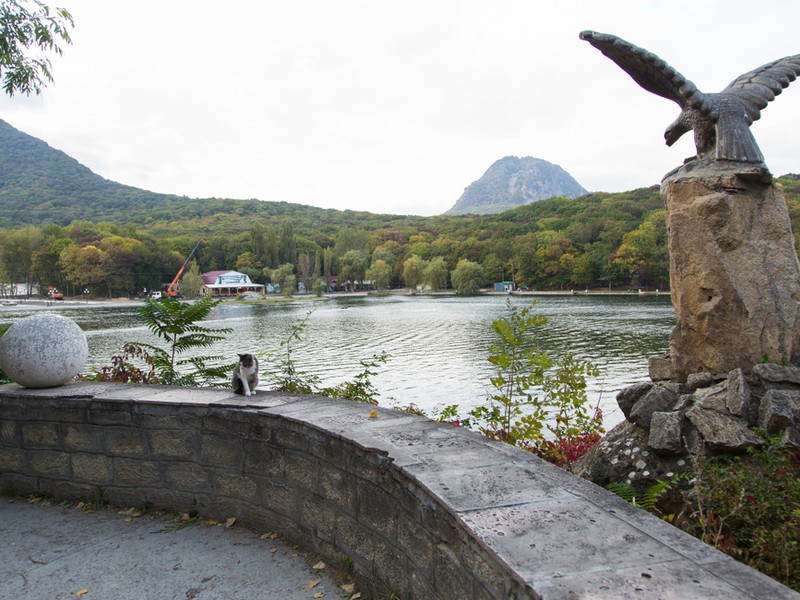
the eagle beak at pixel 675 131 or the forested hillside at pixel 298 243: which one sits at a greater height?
the forested hillside at pixel 298 243

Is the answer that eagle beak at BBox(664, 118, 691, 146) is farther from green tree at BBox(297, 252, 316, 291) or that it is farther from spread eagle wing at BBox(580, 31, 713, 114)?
green tree at BBox(297, 252, 316, 291)

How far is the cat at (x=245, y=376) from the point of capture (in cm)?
435

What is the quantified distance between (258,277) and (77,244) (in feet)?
114

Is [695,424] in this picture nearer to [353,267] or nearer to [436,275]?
[436,275]

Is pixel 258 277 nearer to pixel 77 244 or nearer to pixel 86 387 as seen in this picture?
pixel 77 244

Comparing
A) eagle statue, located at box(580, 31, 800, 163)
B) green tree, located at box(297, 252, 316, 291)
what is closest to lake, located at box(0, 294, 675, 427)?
eagle statue, located at box(580, 31, 800, 163)

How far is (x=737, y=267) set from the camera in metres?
4.56

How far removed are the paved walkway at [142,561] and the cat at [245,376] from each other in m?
1.01

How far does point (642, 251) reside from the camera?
65312 mm

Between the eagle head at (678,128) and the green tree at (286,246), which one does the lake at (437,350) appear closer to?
the eagle head at (678,128)

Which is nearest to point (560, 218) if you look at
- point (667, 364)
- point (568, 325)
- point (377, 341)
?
point (568, 325)

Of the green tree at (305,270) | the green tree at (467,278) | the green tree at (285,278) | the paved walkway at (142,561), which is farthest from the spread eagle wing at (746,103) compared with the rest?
the green tree at (305,270)

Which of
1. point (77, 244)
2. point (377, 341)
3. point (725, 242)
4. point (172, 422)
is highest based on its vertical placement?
point (77, 244)

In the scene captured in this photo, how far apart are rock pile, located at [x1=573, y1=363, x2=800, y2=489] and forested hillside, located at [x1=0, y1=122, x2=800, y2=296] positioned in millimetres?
28700
